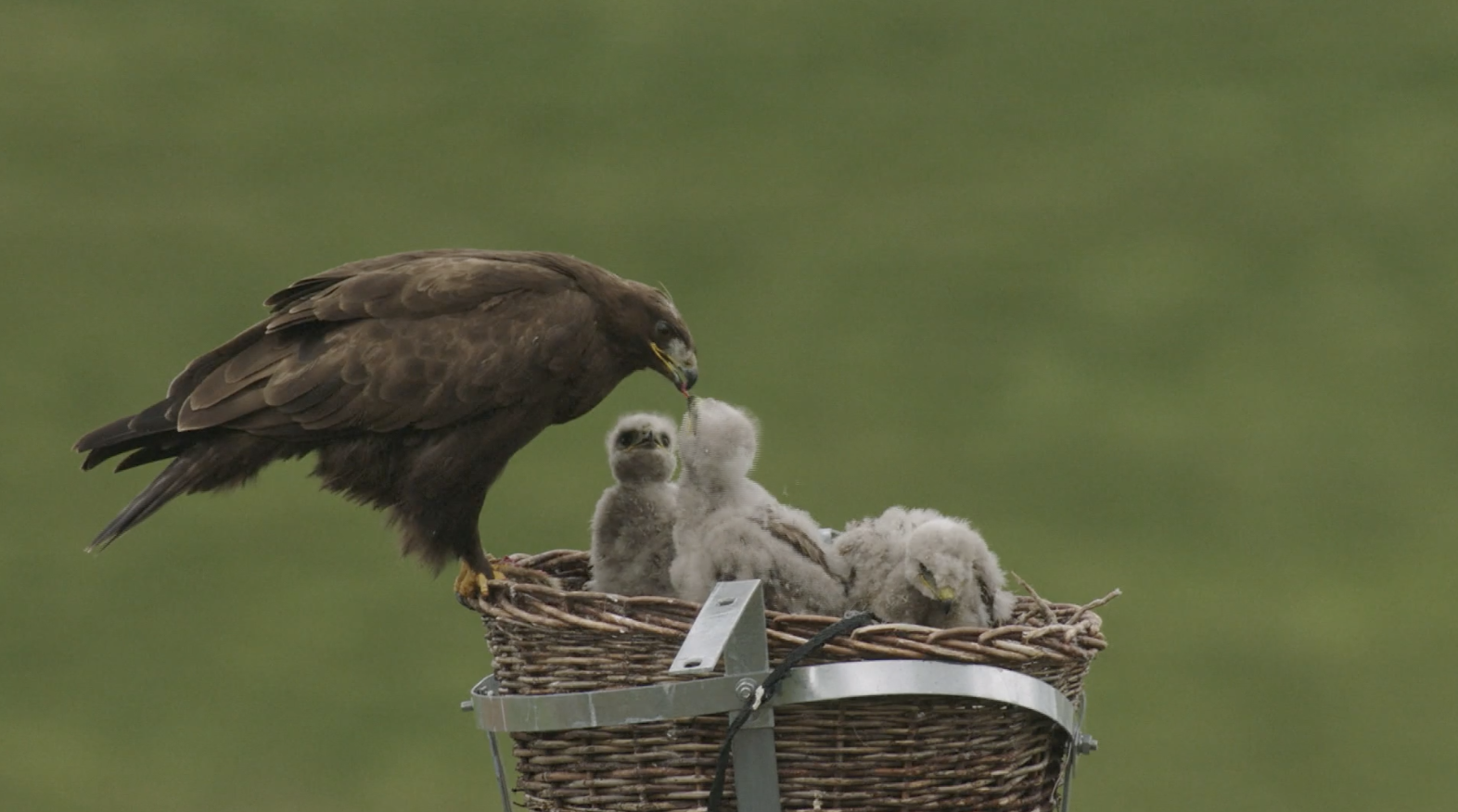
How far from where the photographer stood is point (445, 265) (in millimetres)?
3412

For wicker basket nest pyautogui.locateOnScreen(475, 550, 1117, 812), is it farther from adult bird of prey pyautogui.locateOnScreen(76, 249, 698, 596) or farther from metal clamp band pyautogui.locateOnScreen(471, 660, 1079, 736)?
adult bird of prey pyautogui.locateOnScreen(76, 249, 698, 596)

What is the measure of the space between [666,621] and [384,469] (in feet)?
3.87

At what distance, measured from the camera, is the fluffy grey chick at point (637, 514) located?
10.5ft

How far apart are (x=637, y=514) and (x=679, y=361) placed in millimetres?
344

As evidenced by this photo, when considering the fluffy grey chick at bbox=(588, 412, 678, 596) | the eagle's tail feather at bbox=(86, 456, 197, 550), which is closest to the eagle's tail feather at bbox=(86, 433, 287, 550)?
the eagle's tail feather at bbox=(86, 456, 197, 550)

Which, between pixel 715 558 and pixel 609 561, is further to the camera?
pixel 609 561

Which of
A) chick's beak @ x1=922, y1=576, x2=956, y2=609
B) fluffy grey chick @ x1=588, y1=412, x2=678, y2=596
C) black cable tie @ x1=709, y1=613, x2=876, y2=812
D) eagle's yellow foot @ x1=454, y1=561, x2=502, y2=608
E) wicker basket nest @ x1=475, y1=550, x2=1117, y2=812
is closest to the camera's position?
black cable tie @ x1=709, y1=613, x2=876, y2=812

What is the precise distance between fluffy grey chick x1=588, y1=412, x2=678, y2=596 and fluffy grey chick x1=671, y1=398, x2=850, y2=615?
0.38 feet

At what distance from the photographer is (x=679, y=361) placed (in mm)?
3449

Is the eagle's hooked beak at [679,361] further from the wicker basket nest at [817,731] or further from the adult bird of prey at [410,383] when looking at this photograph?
the wicker basket nest at [817,731]

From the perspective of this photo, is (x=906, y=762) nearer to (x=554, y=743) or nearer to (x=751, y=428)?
(x=554, y=743)

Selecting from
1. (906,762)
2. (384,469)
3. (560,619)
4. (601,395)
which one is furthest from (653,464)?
(906,762)

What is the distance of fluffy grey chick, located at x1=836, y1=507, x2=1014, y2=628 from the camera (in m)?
2.74

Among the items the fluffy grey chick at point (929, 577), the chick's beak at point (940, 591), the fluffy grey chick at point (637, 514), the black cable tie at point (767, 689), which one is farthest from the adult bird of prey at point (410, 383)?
the black cable tie at point (767, 689)
